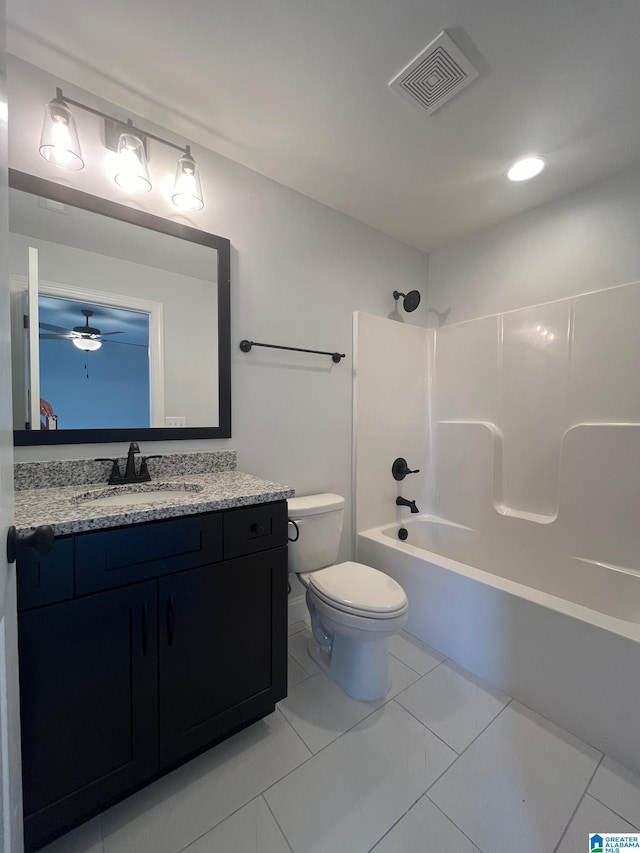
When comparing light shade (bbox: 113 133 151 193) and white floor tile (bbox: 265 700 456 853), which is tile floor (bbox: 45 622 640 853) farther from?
light shade (bbox: 113 133 151 193)

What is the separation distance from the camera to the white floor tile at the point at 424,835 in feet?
3.05

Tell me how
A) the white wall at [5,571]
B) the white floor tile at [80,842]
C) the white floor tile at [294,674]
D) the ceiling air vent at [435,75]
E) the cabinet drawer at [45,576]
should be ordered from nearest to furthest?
the white wall at [5,571] → the cabinet drawer at [45,576] → the white floor tile at [80,842] → the ceiling air vent at [435,75] → the white floor tile at [294,674]

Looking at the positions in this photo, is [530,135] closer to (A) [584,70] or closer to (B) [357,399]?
(A) [584,70]

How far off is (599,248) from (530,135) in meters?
0.70

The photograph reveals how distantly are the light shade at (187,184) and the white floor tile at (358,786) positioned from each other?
2187mm

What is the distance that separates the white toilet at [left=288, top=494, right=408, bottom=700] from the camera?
1334 millimetres

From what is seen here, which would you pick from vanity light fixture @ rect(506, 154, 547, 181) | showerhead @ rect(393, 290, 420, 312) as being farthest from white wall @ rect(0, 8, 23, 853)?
showerhead @ rect(393, 290, 420, 312)

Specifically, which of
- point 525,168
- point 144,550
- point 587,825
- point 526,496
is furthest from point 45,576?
point 525,168

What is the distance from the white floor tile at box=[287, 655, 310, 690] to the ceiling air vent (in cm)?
244

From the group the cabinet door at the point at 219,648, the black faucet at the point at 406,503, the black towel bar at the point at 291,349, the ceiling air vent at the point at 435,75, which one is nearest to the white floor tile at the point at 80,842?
the cabinet door at the point at 219,648

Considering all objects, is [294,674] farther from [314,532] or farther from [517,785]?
[517,785]

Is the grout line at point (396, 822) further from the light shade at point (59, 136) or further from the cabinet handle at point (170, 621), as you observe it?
the light shade at point (59, 136)

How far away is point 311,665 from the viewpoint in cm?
162

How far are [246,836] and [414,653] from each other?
101cm
